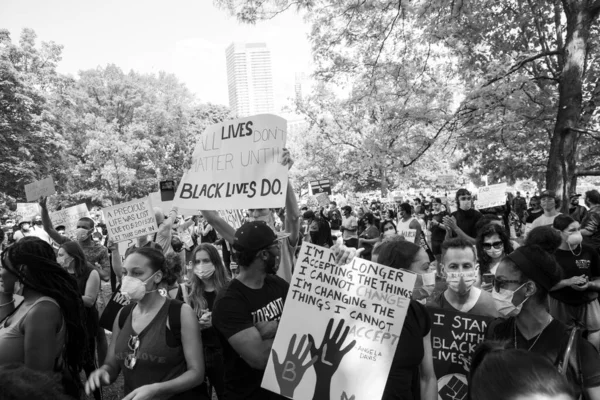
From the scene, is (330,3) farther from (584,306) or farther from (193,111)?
(193,111)

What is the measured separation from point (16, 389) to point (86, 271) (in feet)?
12.0

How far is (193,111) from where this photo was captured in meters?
41.2

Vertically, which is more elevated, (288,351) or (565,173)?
(565,173)

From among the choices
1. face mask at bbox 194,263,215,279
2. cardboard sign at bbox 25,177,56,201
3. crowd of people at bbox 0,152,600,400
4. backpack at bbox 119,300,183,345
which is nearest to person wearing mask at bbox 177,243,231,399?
face mask at bbox 194,263,215,279

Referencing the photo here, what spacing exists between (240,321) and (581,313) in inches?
123

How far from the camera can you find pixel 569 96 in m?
8.73

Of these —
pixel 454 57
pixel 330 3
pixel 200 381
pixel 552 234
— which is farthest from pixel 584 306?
pixel 454 57

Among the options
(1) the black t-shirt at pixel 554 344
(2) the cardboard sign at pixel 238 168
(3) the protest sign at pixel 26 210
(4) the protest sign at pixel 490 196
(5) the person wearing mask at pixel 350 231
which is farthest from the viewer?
(3) the protest sign at pixel 26 210

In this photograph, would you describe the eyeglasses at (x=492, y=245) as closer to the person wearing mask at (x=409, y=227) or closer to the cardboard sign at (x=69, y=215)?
the person wearing mask at (x=409, y=227)

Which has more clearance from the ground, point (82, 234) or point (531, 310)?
point (82, 234)

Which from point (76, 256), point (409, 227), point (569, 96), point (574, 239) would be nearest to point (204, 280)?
point (76, 256)

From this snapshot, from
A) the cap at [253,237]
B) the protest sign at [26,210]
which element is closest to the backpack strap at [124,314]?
the cap at [253,237]

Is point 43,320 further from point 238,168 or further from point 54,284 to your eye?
point 238,168

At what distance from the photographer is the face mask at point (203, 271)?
425cm
